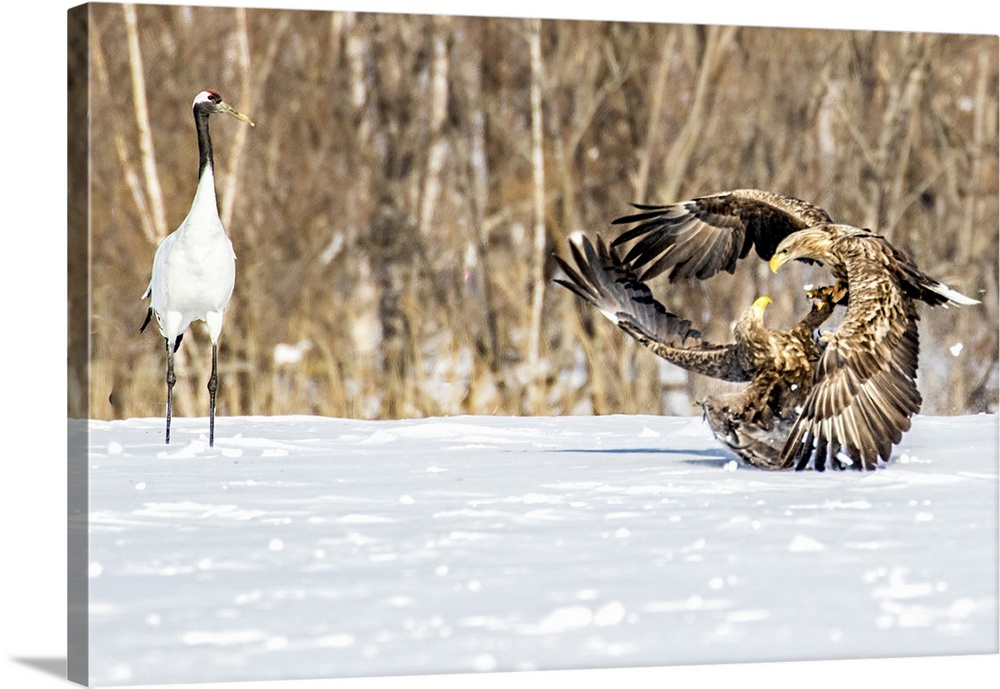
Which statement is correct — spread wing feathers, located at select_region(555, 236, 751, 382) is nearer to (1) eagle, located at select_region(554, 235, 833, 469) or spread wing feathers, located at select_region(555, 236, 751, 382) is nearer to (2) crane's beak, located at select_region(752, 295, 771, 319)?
(1) eagle, located at select_region(554, 235, 833, 469)

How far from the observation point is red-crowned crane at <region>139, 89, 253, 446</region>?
22.4ft

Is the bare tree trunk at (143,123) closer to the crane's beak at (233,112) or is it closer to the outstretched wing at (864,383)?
the crane's beak at (233,112)

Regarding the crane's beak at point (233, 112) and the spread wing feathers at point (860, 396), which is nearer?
the crane's beak at point (233, 112)

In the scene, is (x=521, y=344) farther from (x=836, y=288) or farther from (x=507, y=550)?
(x=836, y=288)

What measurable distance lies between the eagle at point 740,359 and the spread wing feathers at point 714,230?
5.4 inches

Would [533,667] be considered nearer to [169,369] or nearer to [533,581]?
[533,581]

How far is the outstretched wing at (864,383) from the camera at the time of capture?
24.2 feet

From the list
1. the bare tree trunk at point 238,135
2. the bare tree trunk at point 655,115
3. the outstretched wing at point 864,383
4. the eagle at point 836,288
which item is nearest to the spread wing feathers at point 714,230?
the eagle at point 836,288

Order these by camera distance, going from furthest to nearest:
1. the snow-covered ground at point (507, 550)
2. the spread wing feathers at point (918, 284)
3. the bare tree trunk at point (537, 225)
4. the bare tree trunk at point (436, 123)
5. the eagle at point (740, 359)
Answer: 1. the spread wing feathers at point (918, 284)
2. the eagle at point (740, 359)
3. the bare tree trunk at point (537, 225)
4. the bare tree trunk at point (436, 123)
5. the snow-covered ground at point (507, 550)

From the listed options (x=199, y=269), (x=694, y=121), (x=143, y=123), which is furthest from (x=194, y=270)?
(x=694, y=121)

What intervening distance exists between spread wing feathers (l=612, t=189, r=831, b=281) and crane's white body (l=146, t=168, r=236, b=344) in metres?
1.67

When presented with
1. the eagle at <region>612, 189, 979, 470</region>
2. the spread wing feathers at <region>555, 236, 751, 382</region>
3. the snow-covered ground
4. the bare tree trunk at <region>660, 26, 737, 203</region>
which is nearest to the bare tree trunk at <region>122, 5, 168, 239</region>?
the snow-covered ground

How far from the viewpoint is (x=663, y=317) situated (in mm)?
7578

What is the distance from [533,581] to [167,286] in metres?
1.72
